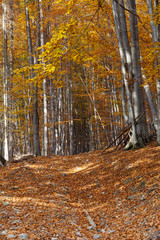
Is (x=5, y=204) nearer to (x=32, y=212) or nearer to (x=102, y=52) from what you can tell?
(x=32, y=212)

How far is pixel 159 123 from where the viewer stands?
315 inches

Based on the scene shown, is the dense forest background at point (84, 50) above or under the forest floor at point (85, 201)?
above

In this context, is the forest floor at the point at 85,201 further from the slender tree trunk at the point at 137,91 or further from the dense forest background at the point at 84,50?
the dense forest background at the point at 84,50

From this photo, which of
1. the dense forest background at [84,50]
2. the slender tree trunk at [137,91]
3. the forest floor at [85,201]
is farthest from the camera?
the slender tree trunk at [137,91]

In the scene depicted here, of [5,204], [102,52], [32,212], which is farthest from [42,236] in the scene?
[102,52]

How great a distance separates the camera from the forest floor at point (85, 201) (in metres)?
3.54

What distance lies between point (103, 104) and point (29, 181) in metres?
14.8

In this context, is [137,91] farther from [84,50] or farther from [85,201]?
[85,201]

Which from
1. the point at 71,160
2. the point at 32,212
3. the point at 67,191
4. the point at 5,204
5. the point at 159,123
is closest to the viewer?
the point at 32,212

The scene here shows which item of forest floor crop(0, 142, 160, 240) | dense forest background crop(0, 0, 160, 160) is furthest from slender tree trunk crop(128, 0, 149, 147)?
forest floor crop(0, 142, 160, 240)

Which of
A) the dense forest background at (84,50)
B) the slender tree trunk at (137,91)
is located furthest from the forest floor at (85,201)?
the dense forest background at (84,50)

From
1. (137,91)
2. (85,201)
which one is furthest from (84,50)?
(85,201)

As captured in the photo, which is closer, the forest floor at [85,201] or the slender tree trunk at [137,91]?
the forest floor at [85,201]

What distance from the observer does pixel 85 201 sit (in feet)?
18.9
